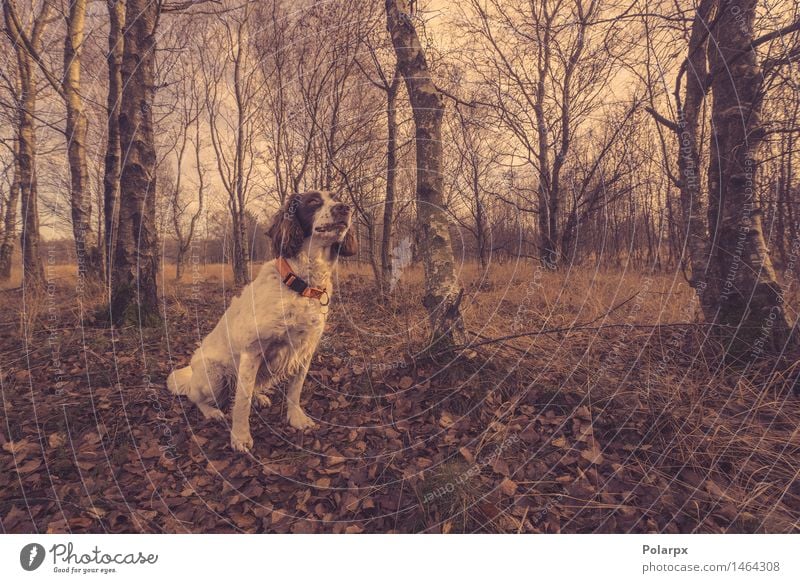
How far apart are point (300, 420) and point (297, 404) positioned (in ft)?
0.59

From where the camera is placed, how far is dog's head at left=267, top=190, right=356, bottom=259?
3.08 m

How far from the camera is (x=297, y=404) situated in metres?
3.71

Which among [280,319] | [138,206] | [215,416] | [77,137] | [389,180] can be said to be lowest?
[215,416]

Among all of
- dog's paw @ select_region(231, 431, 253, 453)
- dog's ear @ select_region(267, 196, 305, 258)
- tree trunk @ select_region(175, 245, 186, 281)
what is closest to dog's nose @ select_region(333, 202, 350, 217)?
dog's ear @ select_region(267, 196, 305, 258)

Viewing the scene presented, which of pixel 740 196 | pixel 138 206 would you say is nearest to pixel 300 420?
pixel 138 206

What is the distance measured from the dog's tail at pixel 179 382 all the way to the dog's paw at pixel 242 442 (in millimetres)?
918

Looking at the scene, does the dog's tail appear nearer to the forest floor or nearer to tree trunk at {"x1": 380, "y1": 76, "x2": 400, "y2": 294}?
the forest floor

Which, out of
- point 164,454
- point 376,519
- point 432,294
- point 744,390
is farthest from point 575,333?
point 164,454

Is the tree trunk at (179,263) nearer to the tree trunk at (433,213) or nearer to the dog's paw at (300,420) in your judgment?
the dog's paw at (300,420)

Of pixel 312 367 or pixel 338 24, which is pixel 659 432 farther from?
pixel 338 24

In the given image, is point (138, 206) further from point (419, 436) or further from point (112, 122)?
Answer: point (419, 436)

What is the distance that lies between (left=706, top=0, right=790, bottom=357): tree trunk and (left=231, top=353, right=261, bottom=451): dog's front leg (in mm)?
5148

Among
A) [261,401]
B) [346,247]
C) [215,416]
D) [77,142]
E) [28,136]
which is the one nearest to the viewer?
[346,247]

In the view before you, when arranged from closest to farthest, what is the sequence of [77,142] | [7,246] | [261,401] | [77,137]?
[261,401] < [7,246] < [77,142] < [77,137]
